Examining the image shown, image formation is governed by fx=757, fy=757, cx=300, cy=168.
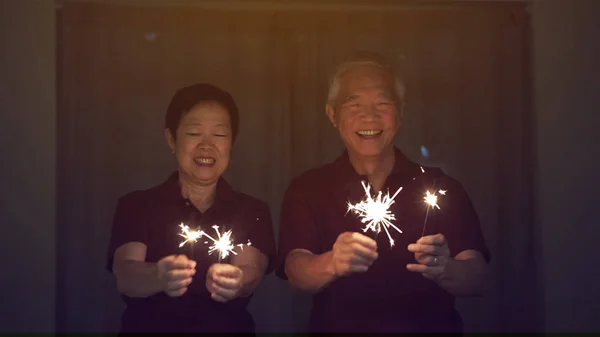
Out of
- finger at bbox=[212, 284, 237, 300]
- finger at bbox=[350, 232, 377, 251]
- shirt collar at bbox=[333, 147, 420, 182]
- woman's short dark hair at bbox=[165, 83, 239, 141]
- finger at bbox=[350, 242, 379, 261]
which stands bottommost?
finger at bbox=[212, 284, 237, 300]

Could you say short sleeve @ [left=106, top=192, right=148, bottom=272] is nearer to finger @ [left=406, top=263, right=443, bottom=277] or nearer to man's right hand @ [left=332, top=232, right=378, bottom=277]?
man's right hand @ [left=332, top=232, right=378, bottom=277]

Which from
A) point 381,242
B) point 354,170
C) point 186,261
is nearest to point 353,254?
point 381,242

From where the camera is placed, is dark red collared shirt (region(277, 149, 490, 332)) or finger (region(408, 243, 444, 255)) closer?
finger (region(408, 243, 444, 255))

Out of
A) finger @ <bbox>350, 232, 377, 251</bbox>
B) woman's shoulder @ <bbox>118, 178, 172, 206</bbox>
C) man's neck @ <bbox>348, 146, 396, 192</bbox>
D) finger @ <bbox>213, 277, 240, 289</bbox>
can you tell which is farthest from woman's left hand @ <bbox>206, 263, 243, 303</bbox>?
man's neck @ <bbox>348, 146, 396, 192</bbox>

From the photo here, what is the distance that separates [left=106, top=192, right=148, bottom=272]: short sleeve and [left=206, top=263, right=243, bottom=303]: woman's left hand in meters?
0.25

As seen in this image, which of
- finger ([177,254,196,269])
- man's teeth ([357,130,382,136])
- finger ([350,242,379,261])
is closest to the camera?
finger ([350,242,379,261])

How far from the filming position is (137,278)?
2490mm

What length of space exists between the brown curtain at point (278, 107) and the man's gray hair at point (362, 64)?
3cm

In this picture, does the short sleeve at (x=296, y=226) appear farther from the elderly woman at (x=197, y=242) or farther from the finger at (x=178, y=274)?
the finger at (x=178, y=274)

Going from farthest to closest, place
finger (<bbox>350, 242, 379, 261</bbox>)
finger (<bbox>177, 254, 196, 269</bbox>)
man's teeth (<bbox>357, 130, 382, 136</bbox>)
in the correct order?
1. man's teeth (<bbox>357, 130, 382, 136</bbox>)
2. finger (<bbox>177, 254, 196, 269</bbox>)
3. finger (<bbox>350, 242, 379, 261</bbox>)

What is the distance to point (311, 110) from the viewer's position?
8.70 ft

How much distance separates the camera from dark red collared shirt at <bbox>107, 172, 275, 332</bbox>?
2500 mm

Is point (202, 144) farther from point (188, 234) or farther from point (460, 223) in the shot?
point (460, 223)

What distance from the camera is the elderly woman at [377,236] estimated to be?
98.3 inches
